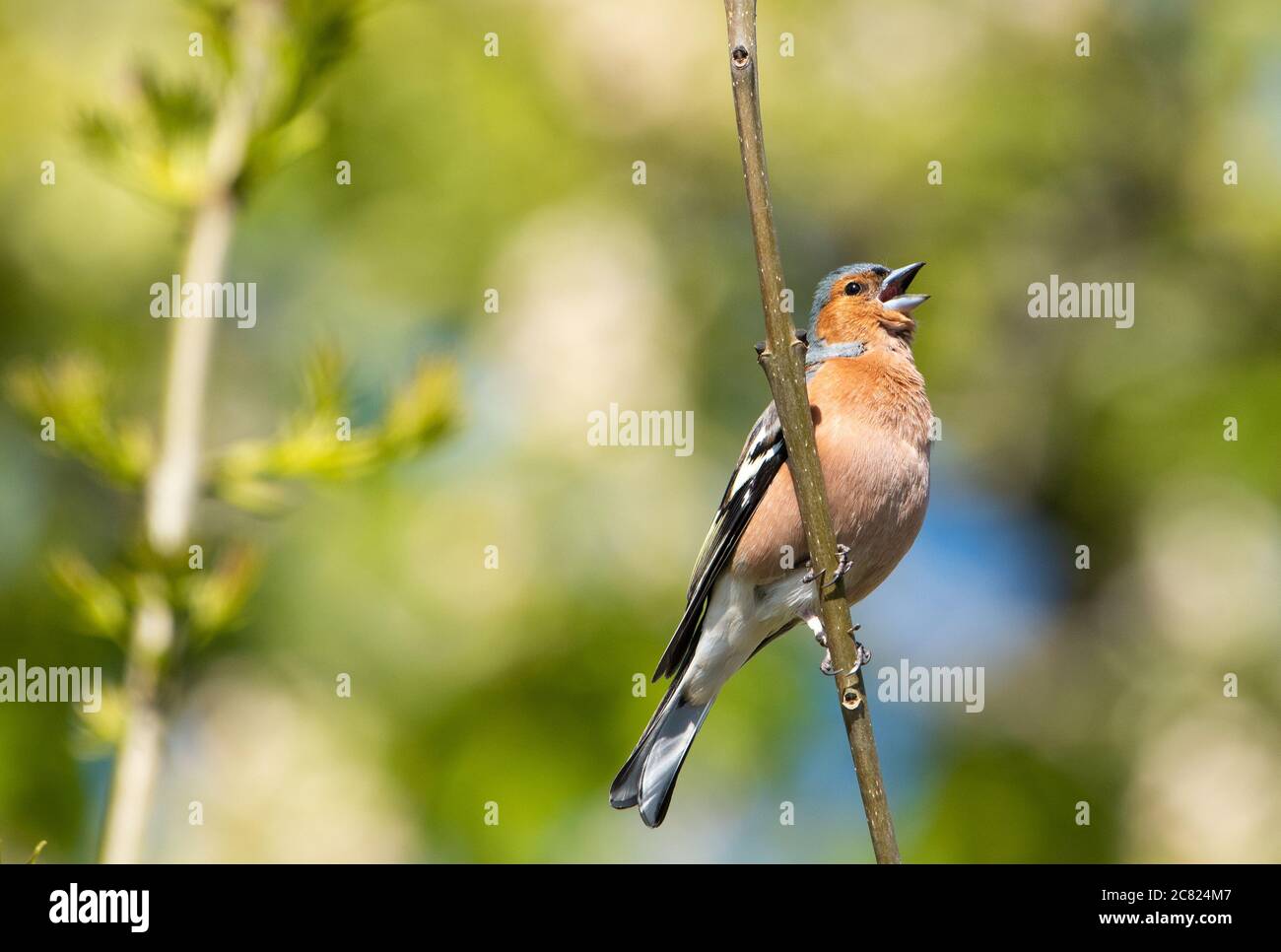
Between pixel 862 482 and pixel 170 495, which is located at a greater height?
pixel 862 482

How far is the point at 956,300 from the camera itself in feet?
28.2

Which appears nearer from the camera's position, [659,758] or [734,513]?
[734,513]

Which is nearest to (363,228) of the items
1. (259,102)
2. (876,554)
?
(876,554)

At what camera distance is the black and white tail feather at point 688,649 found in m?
4.71

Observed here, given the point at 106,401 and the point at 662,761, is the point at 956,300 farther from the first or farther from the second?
the point at 106,401

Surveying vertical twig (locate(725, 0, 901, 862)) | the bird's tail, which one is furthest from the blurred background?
vertical twig (locate(725, 0, 901, 862))

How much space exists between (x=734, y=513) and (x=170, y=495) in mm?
2600

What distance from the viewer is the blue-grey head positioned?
5336 mm

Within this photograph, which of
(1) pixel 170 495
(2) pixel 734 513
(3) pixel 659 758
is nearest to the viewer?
(1) pixel 170 495

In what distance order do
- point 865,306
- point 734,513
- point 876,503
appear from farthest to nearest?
point 865,306 < point 734,513 < point 876,503

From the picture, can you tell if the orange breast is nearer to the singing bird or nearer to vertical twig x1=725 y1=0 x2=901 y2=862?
the singing bird

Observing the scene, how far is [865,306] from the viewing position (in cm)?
545

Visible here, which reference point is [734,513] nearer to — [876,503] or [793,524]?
[793,524]

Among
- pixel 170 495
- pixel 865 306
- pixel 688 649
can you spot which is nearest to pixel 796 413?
pixel 170 495
